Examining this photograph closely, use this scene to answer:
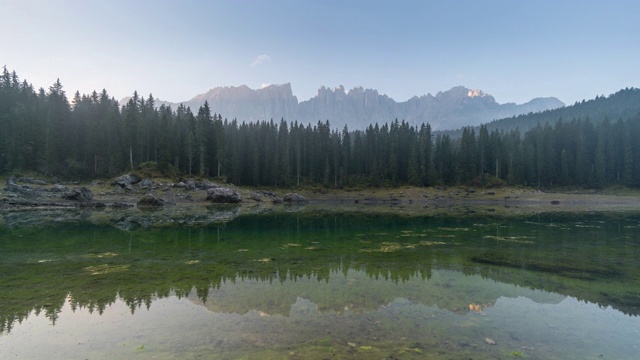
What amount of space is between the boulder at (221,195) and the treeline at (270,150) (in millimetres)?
18409

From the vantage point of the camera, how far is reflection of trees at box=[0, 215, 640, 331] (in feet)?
46.3

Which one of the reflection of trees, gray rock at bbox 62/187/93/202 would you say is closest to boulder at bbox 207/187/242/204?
gray rock at bbox 62/187/93/202

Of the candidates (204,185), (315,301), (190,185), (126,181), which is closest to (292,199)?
(204,185)

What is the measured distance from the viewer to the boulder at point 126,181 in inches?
3162

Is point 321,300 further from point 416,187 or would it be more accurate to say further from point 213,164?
point 416,187

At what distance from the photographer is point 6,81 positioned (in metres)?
93.4

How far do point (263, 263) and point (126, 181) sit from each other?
76.0 metres

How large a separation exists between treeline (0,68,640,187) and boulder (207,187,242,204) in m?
18.4

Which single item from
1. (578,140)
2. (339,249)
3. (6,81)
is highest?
(6,81)

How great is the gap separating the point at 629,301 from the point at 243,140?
128 m

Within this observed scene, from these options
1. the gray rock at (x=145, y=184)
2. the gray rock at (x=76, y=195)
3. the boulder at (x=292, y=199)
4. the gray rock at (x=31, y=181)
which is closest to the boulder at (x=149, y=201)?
the gray rock at (x=76, y=195)

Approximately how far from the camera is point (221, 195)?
85.3 metres

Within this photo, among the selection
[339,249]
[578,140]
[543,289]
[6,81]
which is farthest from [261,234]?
[578,140]

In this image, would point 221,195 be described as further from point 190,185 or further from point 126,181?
point 126,181
